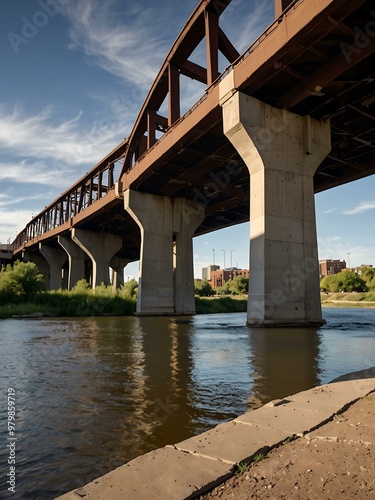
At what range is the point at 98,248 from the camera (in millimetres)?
55031

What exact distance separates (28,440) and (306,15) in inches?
666

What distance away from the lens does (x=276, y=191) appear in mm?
19188

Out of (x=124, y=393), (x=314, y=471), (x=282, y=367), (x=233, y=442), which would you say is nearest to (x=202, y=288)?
(x=282, y=367)

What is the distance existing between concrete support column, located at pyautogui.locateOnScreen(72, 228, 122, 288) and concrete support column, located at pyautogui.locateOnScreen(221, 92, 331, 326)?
36.7 meters

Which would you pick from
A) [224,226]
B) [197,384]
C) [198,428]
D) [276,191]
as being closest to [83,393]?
[197,384]

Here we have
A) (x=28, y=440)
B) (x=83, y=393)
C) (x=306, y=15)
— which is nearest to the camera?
(x=28, y=440)

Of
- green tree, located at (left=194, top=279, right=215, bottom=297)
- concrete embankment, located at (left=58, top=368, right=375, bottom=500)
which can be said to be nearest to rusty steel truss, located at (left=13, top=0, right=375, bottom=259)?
concrete embankment, located at (left=58, top=368, right=375, bottom=500)

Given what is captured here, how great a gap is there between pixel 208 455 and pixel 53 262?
72.3 metres

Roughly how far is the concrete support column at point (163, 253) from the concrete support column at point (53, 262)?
38.9m

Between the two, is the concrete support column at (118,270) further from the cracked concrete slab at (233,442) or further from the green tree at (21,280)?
the cracked concrete slab at (233,442)

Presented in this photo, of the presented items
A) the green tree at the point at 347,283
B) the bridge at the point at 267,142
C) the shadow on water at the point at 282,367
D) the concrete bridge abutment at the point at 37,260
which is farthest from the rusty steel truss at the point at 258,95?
the green tree at the point at 347,283

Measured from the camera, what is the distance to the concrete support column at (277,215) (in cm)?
1853

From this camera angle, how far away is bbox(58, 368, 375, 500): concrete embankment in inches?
101

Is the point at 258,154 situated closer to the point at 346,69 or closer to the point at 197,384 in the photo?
the point at 346,69
